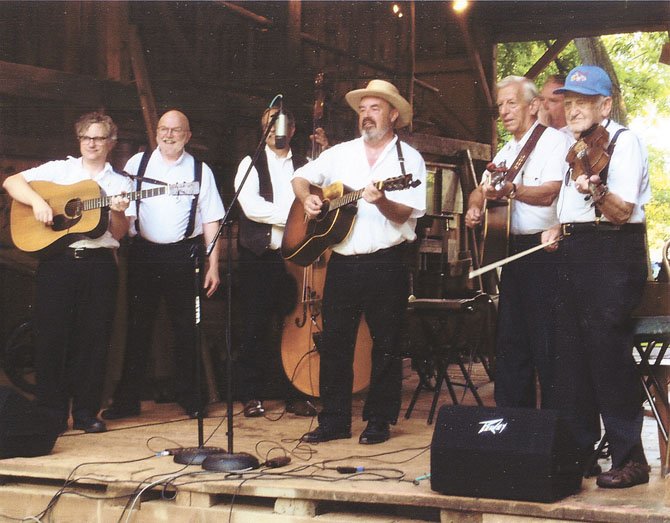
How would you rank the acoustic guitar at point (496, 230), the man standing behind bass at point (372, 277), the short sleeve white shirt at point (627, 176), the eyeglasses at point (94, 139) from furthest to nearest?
the eyeglasses at point (94, 139) → the man standing behind bass at point (372, 277) → the acoustic guitar at point (496, 230) → the short sleeve white shirt at point (627, 176)

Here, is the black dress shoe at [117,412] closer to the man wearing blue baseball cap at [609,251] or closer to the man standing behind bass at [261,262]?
the man standing behind bass at [261,262]

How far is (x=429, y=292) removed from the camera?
996 cm

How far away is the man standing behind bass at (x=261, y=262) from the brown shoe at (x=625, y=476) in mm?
2622

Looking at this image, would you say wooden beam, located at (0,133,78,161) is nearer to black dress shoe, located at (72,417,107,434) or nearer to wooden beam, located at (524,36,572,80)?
black dress shoe, located at (72,417,107,434)

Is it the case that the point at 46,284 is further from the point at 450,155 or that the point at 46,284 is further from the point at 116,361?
the point at 450,155

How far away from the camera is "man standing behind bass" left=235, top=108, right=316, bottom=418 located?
6.56 m

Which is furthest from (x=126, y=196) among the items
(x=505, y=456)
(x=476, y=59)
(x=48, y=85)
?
(x=476, y=59)

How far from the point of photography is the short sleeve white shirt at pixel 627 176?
166 inches

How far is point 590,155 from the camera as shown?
14.0 ft

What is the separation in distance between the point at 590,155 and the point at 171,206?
9.66ft

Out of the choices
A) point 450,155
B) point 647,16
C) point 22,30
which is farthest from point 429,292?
point 22,30

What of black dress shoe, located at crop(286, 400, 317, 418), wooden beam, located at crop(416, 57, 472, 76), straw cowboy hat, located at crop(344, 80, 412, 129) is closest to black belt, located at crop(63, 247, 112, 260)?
black dress shoe, located at crop(286, 400, 317, 418)

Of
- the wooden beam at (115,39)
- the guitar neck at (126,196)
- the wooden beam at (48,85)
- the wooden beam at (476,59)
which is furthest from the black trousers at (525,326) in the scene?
the wooden beam at (476,59)

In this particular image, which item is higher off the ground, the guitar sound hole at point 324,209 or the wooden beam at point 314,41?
the wooden beam at point 314,41
